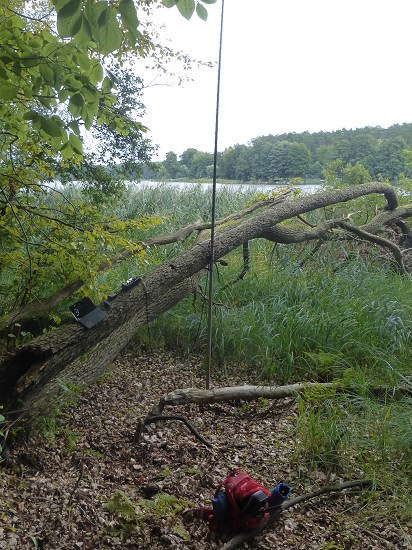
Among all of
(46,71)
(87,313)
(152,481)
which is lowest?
(152,481)

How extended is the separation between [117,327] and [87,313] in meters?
0.35

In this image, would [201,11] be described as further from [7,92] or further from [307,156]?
[307,156]

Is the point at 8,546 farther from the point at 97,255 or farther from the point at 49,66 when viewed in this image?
the point at 49,66

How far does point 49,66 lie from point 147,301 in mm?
2119

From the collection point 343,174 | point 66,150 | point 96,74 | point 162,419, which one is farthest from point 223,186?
point 96,74

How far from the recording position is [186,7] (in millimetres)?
1484

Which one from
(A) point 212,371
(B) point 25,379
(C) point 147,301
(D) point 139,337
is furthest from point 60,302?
(A) point 212,371

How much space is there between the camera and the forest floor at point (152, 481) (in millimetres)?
1978

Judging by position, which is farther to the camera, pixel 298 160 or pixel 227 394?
pixel 298 160

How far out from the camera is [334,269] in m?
5.74

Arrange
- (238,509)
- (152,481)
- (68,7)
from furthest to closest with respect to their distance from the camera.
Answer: (152,481) → (238,509) → (68,7)

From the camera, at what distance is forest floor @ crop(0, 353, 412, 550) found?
6.49 ft

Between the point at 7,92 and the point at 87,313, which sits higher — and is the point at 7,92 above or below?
above

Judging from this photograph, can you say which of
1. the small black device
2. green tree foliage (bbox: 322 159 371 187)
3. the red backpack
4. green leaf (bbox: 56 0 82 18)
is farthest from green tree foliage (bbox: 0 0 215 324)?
green tree foliage (bbox: 322 159 371 187)
